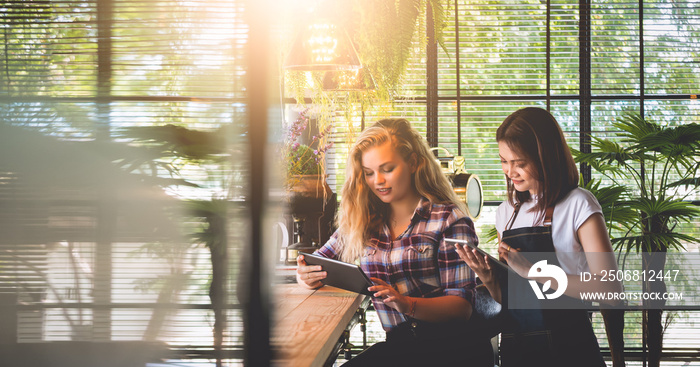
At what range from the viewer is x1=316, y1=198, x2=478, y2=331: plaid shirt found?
7.26 ft

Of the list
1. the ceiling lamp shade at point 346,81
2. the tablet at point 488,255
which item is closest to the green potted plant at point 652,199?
the ceiling lamp shade at point 346,81

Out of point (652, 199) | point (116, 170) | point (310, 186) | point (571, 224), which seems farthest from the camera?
point (652, 199)

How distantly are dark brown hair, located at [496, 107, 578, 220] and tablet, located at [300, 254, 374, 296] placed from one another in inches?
26.0

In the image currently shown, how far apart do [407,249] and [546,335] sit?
63cm

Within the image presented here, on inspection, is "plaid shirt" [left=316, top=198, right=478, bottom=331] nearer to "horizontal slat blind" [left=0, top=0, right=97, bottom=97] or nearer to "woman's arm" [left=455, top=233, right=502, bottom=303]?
"woman's arm" [left=455, top=233, right=502, bottom=303]

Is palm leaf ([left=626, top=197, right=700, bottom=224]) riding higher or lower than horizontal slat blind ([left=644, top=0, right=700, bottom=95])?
lower

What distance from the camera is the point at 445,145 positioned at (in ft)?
15.5

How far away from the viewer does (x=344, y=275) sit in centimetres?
221

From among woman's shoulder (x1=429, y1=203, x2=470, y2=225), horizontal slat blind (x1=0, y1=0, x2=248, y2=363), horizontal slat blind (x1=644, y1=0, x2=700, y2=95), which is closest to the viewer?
horizontal slat blind (x1=0, y1=0, x2=248, y2=363)

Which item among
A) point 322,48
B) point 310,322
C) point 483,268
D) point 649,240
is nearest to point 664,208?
point 649,240

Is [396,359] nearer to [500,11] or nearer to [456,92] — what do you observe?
[456,92]

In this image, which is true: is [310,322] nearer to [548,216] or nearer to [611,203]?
[548,216]

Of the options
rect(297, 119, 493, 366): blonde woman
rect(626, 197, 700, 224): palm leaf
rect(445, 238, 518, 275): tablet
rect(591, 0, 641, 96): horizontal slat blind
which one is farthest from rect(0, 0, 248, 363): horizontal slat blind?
rect(591, 0, 641, 96): horizontal slat blind

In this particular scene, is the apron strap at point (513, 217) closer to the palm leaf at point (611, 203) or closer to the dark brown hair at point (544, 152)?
the dark brown hair at point (544, 152)
